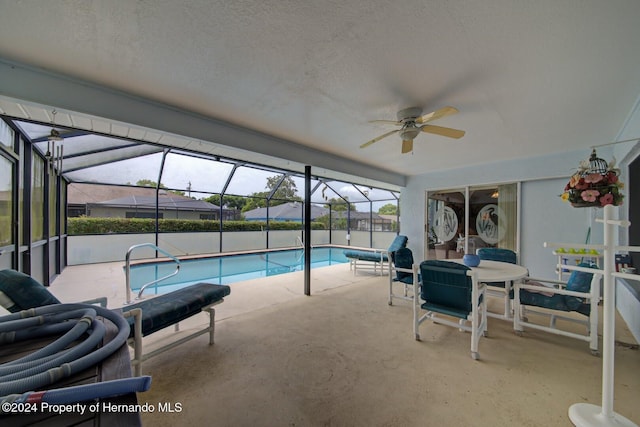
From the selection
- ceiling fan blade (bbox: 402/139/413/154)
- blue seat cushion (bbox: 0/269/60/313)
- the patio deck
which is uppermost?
ceiling fan blade (bbox: 402/139/413/154)

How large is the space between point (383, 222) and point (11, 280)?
30.8ft

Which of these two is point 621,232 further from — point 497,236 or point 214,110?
point 214,110

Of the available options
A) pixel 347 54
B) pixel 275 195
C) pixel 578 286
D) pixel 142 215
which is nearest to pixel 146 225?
pixel 142 215

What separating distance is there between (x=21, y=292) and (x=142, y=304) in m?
0.91

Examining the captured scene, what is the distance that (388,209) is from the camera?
9.80 metres

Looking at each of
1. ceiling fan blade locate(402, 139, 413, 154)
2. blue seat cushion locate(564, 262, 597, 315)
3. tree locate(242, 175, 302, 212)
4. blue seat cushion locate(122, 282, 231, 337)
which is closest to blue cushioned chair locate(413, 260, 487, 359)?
blue seat cushion locate(564, 262, 597, 315)

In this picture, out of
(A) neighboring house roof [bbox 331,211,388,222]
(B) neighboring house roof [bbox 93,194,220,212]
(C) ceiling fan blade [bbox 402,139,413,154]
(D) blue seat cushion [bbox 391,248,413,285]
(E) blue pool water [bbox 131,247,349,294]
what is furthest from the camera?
(A) neighboring house roof [bbox 331,211,388,222]

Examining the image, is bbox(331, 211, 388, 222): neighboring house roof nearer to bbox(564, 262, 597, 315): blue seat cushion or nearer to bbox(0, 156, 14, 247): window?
bbox(564, 262, 597, 315): blue seat cushion

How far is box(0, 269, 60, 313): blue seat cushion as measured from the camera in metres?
1.44

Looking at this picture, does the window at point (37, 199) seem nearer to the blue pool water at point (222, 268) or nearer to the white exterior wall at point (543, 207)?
the blue pool water at point (222, 268)

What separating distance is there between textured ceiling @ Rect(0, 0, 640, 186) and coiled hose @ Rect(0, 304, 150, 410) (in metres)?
1.69

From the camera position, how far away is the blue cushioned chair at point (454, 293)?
2.29 m

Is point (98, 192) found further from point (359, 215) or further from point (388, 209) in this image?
point (388, 209)


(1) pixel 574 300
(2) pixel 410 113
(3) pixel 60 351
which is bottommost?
(1) pixel 574 300
